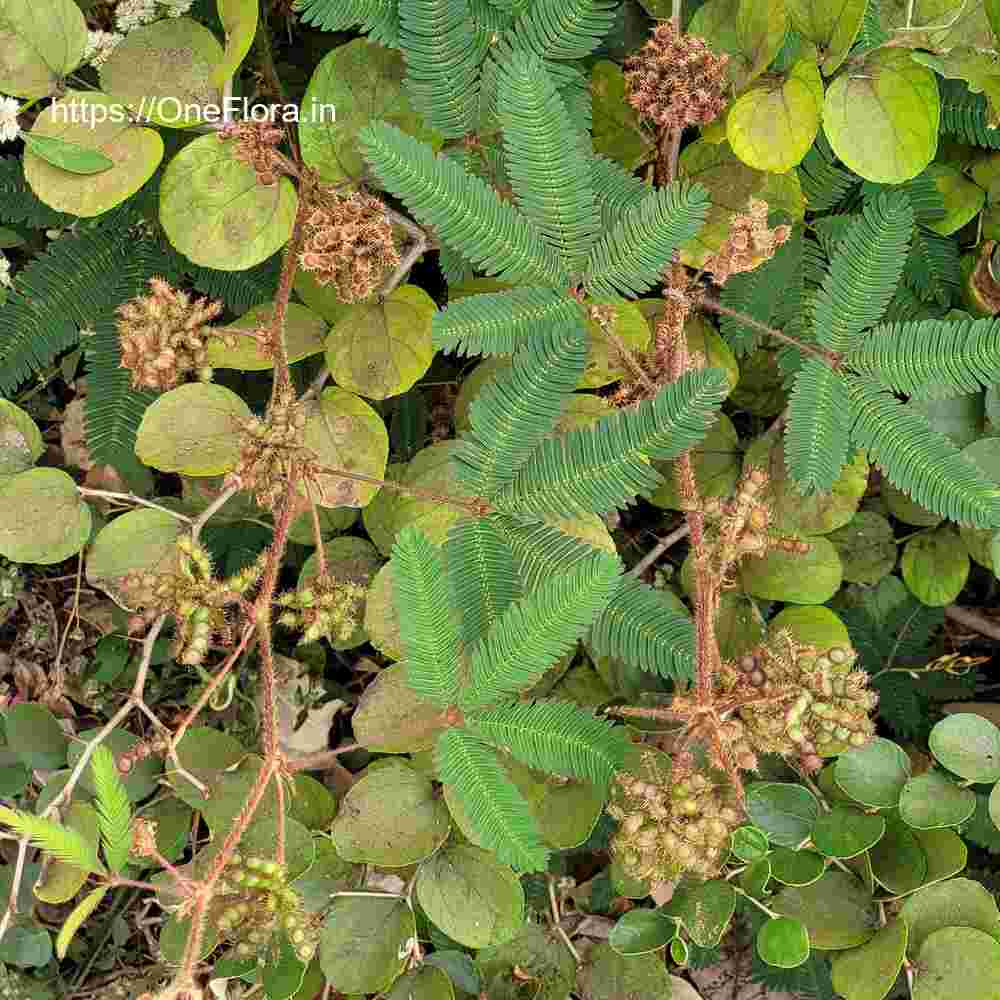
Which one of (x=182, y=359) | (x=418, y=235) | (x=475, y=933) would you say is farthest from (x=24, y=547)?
(x=475, y=933)

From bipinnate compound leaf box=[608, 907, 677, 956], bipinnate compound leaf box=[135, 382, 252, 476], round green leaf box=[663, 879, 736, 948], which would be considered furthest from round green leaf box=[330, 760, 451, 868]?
bipinnate compound leaf box=[135, 382, 252, 476]

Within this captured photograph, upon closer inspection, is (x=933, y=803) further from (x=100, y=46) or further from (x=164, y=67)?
(x=100, y=46)

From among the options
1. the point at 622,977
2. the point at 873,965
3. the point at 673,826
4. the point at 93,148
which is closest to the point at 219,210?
the point at 93,148

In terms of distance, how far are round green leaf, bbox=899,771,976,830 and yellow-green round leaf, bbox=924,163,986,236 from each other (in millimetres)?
1385

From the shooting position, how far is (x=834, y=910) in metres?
2.28

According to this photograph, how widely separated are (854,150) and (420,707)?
1.57 m

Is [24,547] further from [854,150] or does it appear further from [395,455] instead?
[854,150]

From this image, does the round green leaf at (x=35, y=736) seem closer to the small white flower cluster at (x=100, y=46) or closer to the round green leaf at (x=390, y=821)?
the round green leaf at (x=390, y=821)

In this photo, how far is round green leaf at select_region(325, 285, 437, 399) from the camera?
7.61 ft

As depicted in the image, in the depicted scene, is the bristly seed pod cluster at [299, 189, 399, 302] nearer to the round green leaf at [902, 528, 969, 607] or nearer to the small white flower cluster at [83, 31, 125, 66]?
the small white flower cluster at [83, 31, 125, 66]

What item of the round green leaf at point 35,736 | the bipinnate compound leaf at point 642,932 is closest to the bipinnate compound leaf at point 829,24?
the bipinnate compound leaf at point 642,932

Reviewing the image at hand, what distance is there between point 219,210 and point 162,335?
1.17 feet

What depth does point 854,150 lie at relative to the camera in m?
2.09

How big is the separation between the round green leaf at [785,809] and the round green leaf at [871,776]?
9 centimetres
